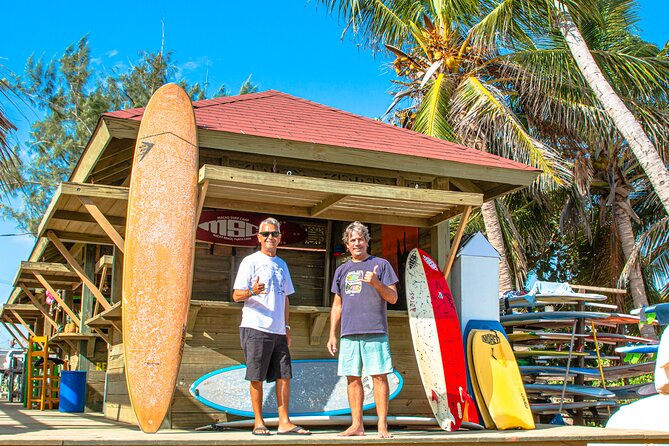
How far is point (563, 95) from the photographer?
16719mm

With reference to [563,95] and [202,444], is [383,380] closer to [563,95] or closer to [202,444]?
[202,444]

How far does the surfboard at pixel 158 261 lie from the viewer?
5.51 metres

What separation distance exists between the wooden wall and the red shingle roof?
175 centimetres

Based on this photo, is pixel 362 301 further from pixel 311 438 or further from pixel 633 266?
pixel 633 266

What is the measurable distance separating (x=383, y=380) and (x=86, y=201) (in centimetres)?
299

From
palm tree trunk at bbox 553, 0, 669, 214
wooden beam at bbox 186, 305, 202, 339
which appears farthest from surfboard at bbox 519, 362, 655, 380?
wooden beam at bbox 186, 305, 202, 339

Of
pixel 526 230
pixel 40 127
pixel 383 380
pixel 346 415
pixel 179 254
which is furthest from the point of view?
pixel 40 127

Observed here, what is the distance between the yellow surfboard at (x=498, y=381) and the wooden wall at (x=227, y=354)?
2.45 feet

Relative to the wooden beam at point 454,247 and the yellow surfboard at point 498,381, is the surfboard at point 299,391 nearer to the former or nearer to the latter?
the yellow surfboard at point 498,381

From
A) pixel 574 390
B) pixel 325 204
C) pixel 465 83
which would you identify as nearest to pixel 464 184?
pixel 325 204

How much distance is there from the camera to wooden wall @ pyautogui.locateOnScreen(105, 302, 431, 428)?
671 cm

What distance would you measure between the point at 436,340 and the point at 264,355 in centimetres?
216

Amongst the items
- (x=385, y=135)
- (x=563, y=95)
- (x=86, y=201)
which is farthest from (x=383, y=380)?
(x=563, y=95)

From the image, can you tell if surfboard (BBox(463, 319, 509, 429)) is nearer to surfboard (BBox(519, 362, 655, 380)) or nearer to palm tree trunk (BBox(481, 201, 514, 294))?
surfboard (BBox(519, 362, 655, 380))
